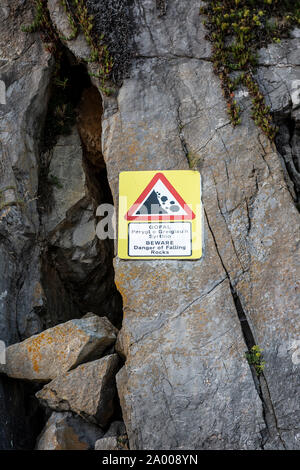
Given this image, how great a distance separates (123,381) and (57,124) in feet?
14.2

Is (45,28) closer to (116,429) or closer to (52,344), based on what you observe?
(52,344)

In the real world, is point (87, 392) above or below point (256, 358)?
below

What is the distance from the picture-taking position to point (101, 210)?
731 centimetres

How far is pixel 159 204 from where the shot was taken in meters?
5.67

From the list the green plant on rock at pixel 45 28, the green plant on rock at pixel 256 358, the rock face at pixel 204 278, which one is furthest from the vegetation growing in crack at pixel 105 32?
the green plant on rock at pixel 256 358

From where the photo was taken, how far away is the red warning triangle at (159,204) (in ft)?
18.5

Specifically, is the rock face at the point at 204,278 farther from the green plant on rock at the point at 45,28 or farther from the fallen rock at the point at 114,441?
the green plant on rock at the point at 45,28

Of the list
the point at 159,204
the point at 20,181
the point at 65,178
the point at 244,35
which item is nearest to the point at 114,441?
the point at 159,204

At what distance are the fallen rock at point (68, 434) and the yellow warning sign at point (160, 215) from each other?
7.08ft

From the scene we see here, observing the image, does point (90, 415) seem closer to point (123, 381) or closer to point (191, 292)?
point (123, 381)

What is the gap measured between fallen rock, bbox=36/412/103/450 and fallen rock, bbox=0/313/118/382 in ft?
1.81

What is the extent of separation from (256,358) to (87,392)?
83.3 inches

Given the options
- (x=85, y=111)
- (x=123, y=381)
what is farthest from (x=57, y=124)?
(x=123, y=381)

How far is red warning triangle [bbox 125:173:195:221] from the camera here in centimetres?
563
